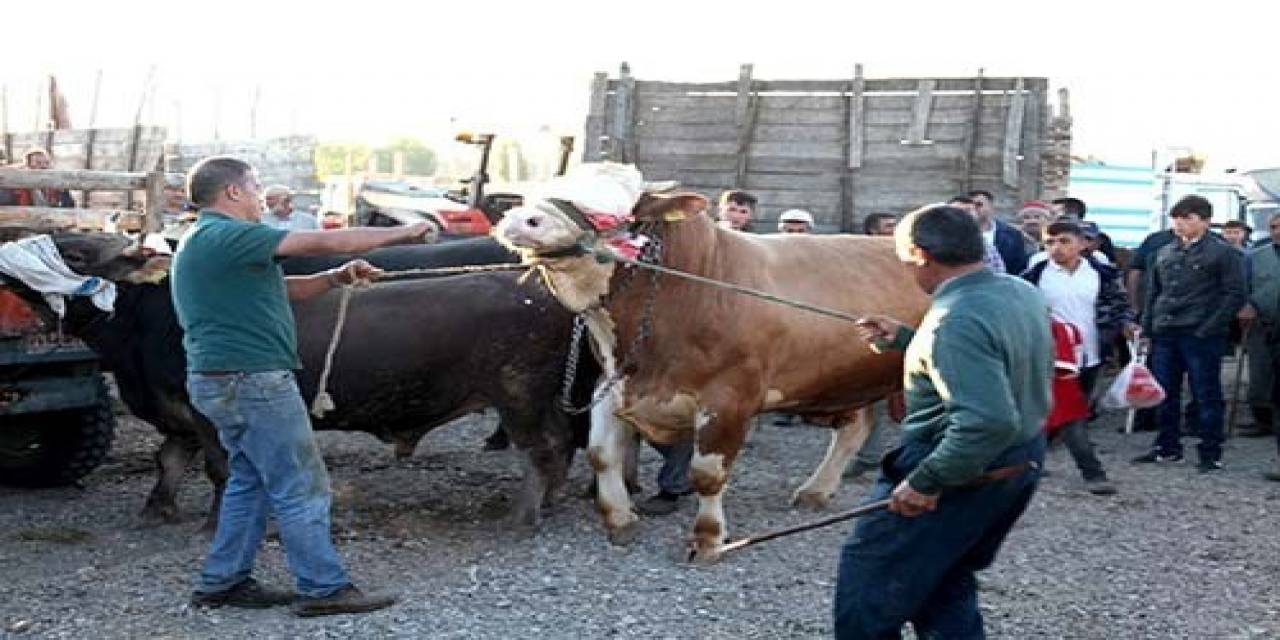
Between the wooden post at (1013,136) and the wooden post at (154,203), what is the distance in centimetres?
719

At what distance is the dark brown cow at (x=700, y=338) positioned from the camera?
7266mm

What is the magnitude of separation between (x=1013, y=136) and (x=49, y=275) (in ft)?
27.2

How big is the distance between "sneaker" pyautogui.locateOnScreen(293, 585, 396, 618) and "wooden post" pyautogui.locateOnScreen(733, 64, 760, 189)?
8.64 meters

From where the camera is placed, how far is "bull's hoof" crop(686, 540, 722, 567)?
720 centimetres

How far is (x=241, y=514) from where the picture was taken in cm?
630

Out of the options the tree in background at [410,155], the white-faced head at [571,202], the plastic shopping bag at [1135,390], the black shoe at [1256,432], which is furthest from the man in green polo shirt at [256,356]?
the tree in background at [410,155]

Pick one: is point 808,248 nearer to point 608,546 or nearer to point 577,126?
point 608,546

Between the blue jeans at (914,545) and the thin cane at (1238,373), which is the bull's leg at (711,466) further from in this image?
the thin cane at (1238,373)

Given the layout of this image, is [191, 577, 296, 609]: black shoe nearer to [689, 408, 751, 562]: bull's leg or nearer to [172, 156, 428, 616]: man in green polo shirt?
[172, 156, 428, 616]: man in green polo shirt

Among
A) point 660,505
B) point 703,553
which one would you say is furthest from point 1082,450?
point 703,553

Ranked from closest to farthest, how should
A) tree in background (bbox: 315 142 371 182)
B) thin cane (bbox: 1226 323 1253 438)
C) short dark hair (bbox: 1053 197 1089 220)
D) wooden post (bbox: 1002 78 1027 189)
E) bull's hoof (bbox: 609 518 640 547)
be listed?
bull's hoof (bbox: 609 518 640 547), thin cane (bbox: 1226 323 1253 438), short dark hair (bbox: 1053 197 1089 220), wooden post (bbox: 1002 78 1027 189), tree in background (bbox: 315 142 371 182)

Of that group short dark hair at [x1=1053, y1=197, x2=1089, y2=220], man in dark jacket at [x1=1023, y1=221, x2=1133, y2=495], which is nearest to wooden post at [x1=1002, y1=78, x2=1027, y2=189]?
short dark hair at [x1=1053, y1=197, x2=1089, y2=220]

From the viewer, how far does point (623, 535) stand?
7.60m

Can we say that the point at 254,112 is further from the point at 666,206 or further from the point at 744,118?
the point at 666,206
